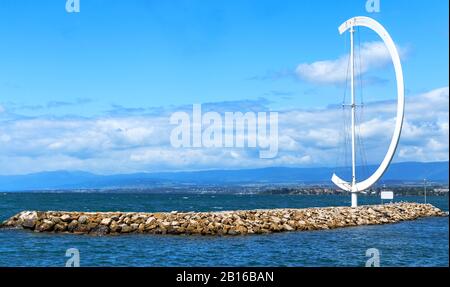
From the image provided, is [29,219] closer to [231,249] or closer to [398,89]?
[231,249]

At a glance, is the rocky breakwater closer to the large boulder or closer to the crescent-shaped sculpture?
the large boulder

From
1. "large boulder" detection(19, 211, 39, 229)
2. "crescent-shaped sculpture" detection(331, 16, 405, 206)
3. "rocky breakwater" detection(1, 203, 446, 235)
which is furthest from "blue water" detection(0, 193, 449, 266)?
"crescent-shaped sculpture" detection(331, 16, 405, 206)

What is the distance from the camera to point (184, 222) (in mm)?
36188

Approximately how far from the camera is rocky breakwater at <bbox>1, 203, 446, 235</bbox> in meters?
35.5

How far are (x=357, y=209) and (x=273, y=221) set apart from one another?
11.7 m

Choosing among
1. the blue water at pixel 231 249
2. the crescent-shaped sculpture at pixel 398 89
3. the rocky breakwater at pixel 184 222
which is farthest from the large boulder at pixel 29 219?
the crescent-shaped sculpture at pixel 398 89

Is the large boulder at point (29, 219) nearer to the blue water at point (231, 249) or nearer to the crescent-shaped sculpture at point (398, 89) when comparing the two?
the blue water at point (231, 249)

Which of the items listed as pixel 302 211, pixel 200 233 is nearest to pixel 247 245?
pixel 200 233

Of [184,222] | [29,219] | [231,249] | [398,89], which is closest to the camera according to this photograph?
[231,249]

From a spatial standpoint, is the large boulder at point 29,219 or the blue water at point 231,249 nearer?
the blue water at point 231,249

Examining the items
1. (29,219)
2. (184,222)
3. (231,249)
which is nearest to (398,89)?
(184,222)

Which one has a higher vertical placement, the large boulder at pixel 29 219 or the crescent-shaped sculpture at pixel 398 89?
the crescent-shaped sculpture at pixel 398 89

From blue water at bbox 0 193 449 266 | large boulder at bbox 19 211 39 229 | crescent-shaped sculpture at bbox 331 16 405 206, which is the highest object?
crescent-shaped sculpture at bbox 331 16 405 206

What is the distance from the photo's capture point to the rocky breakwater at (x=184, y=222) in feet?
117
